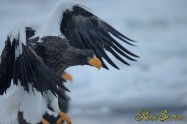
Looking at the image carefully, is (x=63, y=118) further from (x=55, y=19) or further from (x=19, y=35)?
(x=55, y=19)

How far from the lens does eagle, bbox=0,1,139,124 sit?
466cm

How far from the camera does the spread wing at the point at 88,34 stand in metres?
5.54

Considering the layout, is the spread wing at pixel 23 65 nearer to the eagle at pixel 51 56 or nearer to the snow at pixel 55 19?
the eagle at pixel 51 56

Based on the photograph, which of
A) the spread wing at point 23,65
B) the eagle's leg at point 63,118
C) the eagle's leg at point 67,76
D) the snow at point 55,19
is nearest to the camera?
the spread wing at point 23,65

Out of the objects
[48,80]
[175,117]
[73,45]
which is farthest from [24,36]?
[175,117]

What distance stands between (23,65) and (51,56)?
18.4 inches

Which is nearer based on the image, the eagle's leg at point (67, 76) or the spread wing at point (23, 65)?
the spread wing at point (23, 65)

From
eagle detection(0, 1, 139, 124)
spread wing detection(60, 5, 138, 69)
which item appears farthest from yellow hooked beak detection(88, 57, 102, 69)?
spread wing detection(60, 5, 138, 69)

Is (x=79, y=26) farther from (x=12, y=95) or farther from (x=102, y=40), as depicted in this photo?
(x=12, y=95)

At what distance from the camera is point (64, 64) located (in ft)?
16.9

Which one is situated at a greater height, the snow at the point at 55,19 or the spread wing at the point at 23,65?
the snow at the point at 55,19

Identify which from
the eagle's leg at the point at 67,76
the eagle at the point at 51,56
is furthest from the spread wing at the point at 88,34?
the eagle's leg at the point at 67,76

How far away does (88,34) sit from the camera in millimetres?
5613

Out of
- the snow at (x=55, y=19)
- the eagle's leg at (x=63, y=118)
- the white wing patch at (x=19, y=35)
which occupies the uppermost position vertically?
the snow at (x=55, y=19)
